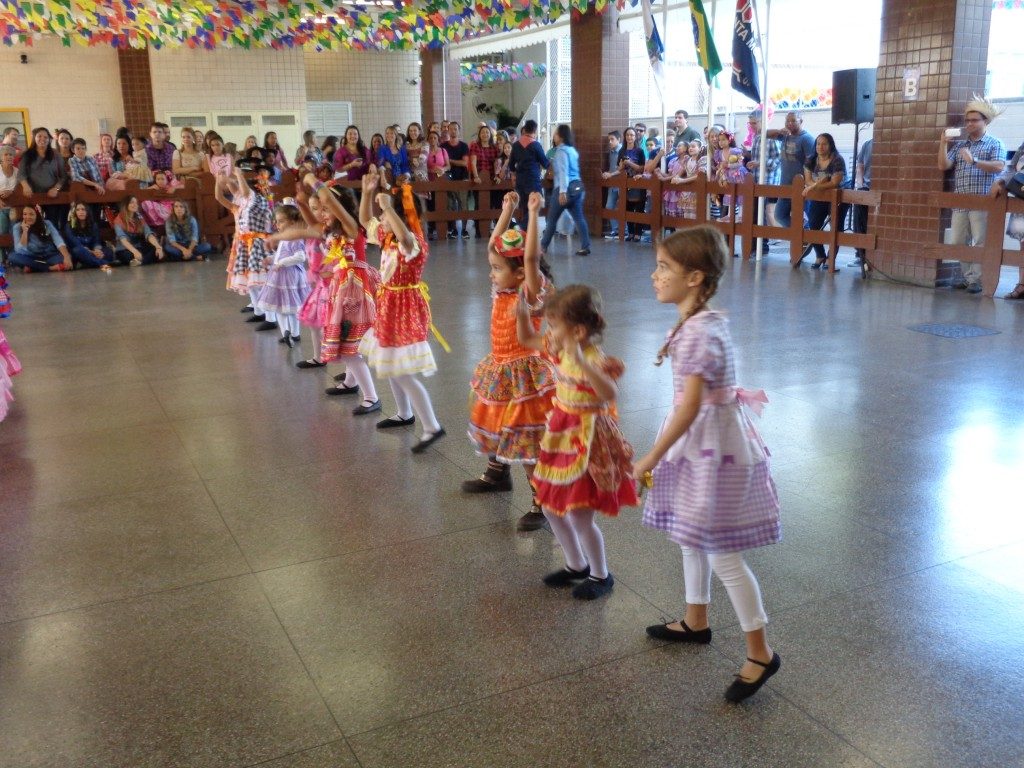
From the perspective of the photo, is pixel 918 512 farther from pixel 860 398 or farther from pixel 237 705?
pixel 237 705

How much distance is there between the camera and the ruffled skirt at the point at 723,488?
2.64m

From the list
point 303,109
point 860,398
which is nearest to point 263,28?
point 303,109

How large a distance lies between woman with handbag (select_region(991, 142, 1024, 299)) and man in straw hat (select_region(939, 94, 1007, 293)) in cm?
14

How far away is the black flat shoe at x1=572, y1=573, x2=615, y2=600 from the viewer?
3336 mm

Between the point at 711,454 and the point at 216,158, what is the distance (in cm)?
1130

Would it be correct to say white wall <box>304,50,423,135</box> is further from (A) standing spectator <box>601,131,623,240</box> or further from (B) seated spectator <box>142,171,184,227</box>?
(B) seated spectator <box>142,171,184,227</box>

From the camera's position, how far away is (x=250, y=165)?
43.4 ft

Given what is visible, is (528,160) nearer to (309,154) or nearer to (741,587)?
(309,154)

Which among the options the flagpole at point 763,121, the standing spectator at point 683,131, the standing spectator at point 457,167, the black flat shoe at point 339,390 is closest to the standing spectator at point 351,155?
the standing spectator at point 457,167

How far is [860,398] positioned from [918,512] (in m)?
1.79

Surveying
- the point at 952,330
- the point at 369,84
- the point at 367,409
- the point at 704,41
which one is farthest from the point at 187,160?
the point at 952,330

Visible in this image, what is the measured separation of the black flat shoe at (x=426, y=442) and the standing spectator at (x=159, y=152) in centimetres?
1051

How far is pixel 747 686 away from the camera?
8.89ft

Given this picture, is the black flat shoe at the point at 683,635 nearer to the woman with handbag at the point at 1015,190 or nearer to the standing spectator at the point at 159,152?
the woman with handbag at the point at 1015,190
